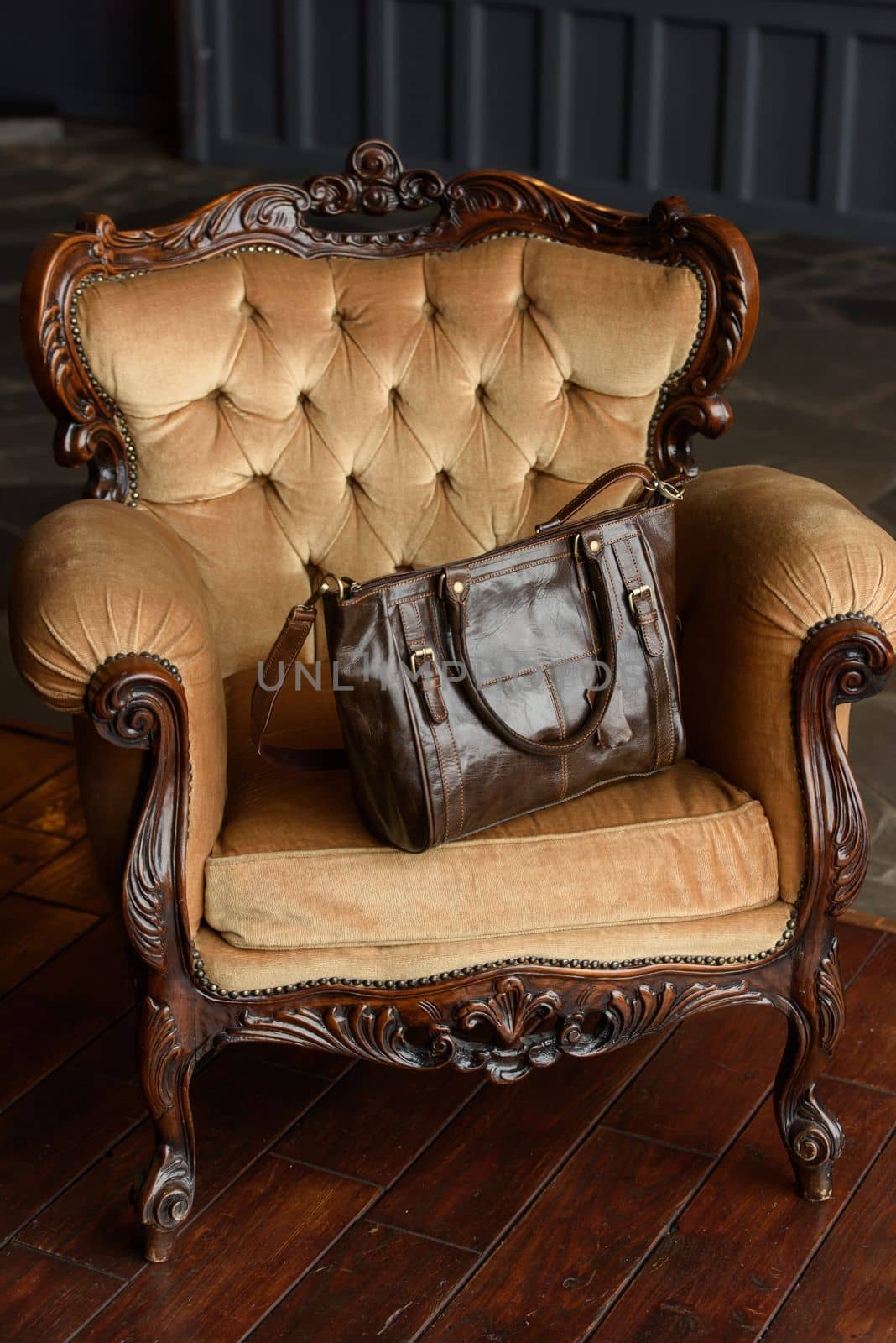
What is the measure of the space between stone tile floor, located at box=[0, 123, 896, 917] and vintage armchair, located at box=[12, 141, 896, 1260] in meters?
0.68

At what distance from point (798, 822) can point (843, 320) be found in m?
3.43

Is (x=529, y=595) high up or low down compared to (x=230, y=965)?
up

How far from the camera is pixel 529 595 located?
155 cm

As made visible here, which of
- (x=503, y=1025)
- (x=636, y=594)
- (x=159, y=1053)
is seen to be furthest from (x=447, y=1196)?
(x=636, y=594)

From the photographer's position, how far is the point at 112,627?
57.7 inches

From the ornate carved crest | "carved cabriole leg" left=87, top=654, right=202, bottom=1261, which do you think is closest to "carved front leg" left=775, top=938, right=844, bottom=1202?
the ornate carved crest

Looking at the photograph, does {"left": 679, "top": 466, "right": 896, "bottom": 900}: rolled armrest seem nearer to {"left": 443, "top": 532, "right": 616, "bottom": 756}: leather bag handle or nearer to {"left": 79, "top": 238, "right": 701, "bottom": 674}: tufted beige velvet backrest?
{"left": 443, "top": 532, "right": 616, "bottom": 756}: leather bag handle

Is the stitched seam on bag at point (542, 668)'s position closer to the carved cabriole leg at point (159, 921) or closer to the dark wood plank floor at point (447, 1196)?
the carved cabriole leg at point (159, 921)

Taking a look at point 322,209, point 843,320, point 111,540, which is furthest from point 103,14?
point 111,540

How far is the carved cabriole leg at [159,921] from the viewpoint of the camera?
1.46m

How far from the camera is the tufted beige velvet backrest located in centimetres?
187

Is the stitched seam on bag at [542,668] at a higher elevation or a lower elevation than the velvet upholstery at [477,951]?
higher

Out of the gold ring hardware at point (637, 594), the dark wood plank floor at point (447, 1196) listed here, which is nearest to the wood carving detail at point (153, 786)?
the dark wood plank floor at point (447, 1196)

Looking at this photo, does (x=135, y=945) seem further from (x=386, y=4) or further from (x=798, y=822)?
(x=386, y=4)
